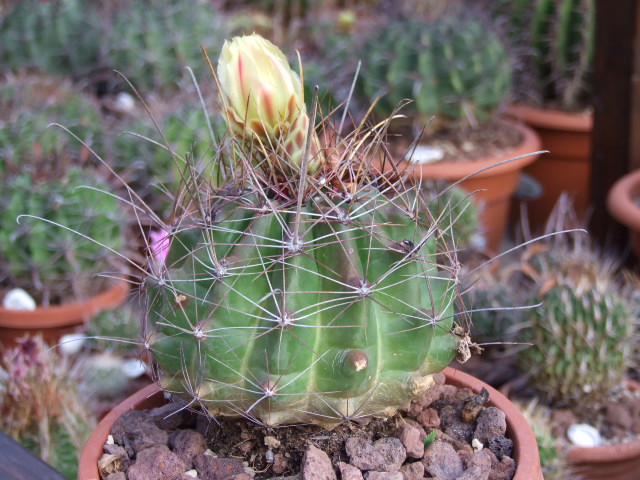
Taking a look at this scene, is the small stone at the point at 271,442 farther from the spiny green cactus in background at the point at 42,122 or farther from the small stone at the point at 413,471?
the spiny green cactus in background at the point at 42,122

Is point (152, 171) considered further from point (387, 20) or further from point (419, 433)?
point (419, 433)

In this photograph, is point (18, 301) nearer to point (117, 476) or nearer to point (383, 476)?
point (117, 476)

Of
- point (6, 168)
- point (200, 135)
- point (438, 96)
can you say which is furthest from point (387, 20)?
point (6, 168)

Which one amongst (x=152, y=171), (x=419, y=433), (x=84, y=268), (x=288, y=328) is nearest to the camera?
(x=288, y=328)

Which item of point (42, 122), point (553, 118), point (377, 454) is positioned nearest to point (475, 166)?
point (553, 118)

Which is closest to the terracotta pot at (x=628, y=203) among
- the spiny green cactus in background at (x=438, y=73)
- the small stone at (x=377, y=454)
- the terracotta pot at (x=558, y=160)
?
the spiny green cactus in background at (x=438, y=73)

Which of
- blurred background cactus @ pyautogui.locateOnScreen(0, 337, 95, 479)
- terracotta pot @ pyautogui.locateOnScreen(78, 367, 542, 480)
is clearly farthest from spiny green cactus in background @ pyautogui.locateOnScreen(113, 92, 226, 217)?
terracotta pot @ pyautogui.locateOnScreen(78, 367, 542, 480)
